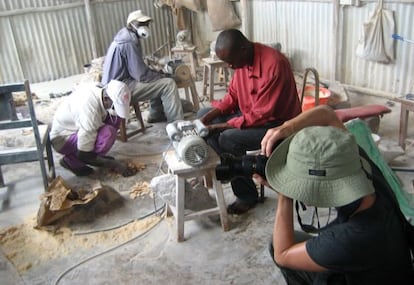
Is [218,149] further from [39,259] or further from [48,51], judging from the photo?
[48,51]

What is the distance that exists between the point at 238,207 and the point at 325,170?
5.49ft

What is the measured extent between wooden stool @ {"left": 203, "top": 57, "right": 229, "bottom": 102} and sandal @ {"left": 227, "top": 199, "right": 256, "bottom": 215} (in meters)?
2.32

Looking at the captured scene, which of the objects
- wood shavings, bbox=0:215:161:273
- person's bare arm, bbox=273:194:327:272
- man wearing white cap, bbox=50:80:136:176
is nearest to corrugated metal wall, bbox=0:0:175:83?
man wearing white cap, bbox=50:80:136:176

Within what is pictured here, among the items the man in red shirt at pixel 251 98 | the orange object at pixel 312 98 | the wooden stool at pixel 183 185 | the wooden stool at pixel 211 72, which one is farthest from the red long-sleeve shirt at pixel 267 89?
the wooden stool at pixel 211 72

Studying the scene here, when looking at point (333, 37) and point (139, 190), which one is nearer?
point (139, 190)

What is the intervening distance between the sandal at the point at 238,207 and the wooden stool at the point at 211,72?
7.61 feet

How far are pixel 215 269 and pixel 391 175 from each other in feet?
3.64

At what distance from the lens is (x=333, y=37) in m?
4.88

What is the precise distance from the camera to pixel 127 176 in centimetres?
363

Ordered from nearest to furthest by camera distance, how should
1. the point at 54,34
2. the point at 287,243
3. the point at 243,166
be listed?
the point at 287,243 → the point at 243,166 → the point at 54,34

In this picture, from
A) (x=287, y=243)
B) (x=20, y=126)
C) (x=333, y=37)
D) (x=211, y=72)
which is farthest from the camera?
(x=211, y=72)

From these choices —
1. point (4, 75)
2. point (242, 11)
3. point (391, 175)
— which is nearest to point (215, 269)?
point (391, 175)

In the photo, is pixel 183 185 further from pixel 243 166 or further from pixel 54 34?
pixel 54 34

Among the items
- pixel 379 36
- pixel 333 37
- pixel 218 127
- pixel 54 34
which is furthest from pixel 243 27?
pixel 218 127
